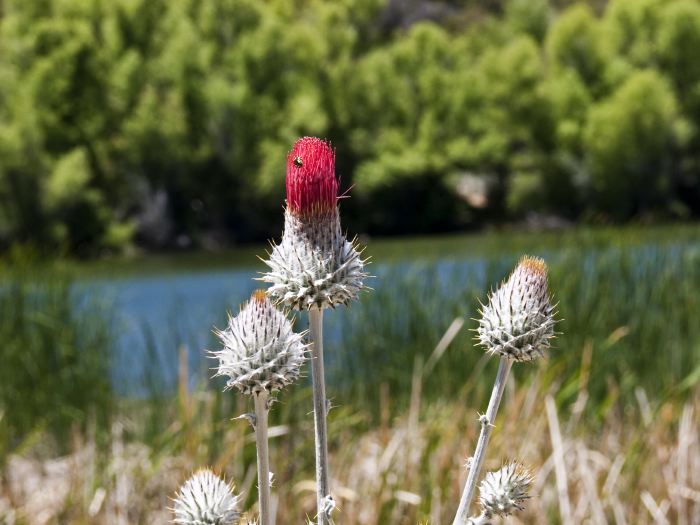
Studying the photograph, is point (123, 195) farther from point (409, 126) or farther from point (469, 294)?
point (469, 294)

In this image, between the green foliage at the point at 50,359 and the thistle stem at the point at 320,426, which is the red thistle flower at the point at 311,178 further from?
the green foliage at the point at 50,359

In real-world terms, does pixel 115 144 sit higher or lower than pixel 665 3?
lower

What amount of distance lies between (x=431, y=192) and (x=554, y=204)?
6.57 m

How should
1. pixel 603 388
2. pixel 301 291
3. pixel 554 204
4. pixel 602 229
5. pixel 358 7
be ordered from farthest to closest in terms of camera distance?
1. pixel 358 7
2. pixel 554 204
3. pixel 602 229
4. pixel 603 388
5. pixel 301 291

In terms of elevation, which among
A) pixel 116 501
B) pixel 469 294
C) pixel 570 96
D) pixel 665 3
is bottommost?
pixel 116 501

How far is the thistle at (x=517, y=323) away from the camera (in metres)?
1.13

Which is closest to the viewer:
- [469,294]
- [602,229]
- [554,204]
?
[469,294]

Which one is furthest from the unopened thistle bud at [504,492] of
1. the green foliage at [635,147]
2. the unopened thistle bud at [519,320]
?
the green foliage at [635,147]

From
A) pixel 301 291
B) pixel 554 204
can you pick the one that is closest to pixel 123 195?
pixel 554 204

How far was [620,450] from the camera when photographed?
20.3ft

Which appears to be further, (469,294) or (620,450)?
(469,294)

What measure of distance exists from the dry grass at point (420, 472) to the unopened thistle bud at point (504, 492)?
3297 millimetres

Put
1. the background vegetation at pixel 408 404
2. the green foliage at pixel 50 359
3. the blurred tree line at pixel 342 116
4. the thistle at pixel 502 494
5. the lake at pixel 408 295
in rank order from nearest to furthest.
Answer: the thistle at pixel 502 494 → the background vegetation at pixel 408 404 → the green foliage at pixel 50 359 → the lake at pixel 408 295 → the blurred tree line at pixel 342 116

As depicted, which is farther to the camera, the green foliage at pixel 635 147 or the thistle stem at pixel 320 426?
the green foliage at pixel 635 147
